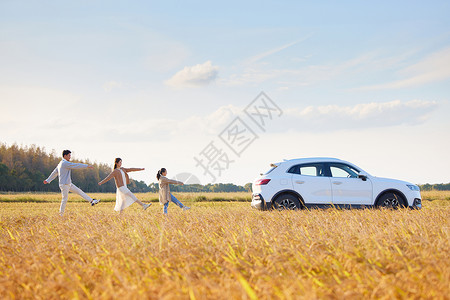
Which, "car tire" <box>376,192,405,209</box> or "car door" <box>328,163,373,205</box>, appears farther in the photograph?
"car tire" <box>376,192,405,209</box>

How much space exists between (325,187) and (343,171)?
917mm

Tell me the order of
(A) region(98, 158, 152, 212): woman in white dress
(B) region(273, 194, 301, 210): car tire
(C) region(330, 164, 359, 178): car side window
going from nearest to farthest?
1. (B) region(273, 194, 301, 210): car tire
2. (C) region(330, 164, 359, 178): car side window
3. (A) region(98, 158, 152, 212): woman in white dress

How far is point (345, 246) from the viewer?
568 centimetres

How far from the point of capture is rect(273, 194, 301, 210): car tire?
40.0 ft

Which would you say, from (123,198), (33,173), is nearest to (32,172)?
(33,173)

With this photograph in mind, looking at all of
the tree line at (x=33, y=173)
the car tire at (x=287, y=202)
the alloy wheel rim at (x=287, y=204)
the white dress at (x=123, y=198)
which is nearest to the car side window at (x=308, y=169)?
the car tire at (x=287, y=202)

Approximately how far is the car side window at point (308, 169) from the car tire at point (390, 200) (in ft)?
7.47

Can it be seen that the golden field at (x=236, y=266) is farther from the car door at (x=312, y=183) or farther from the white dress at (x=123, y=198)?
the white dress at (x=123, y=198)

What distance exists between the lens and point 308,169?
41.4ft

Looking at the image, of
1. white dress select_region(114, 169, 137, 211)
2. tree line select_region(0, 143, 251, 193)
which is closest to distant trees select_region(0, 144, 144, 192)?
tree line select_region(0, 143, 251, 193)

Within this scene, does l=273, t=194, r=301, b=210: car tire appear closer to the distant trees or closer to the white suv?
the white suv

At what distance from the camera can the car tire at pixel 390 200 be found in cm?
1319

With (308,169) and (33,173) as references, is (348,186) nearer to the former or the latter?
(308,169)

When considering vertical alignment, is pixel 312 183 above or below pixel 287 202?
above
